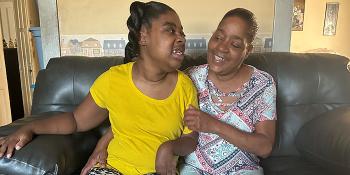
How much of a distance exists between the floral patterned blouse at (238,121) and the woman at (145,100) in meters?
0.08

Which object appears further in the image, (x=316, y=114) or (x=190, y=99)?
(x=316, y=114)

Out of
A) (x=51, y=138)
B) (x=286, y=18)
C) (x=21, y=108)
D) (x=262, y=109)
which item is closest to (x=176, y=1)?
(x=286, y=18)

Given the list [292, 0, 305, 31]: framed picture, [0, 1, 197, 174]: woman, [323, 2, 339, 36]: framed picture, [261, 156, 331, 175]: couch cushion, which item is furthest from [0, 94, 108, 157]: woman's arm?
[323, 2, 339, 36]: framed picture

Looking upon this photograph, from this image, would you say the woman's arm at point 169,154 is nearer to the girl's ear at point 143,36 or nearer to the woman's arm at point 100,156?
the woman's arm at point 100,156

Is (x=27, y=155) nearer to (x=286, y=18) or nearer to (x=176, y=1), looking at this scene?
(x=176, y=1)

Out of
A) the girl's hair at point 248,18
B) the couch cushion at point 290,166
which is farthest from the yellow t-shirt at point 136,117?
the couch cushion at point 290,166

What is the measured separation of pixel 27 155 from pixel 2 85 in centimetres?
310

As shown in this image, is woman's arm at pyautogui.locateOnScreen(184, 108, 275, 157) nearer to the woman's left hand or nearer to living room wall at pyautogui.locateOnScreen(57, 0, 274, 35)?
the woman's left hand

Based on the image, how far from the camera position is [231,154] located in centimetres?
129

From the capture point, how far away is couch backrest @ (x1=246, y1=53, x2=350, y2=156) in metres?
1.70

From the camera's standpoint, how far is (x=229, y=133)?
119cm

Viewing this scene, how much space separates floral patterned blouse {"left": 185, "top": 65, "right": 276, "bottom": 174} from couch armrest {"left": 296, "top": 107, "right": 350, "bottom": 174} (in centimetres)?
35

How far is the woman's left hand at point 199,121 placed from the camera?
→ 3.91ft

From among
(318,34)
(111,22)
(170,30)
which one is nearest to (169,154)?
(170,30)
